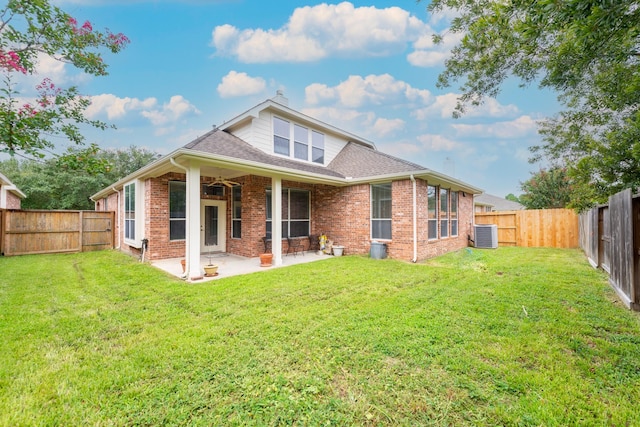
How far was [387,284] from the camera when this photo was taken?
19.0 ft

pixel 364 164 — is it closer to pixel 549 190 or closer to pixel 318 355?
pixel 318 355

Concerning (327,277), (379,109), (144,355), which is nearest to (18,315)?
(144,355)

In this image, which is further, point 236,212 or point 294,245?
point 294,245

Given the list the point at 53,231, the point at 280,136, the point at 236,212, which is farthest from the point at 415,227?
the point at 53,231

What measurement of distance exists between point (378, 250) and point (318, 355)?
21.4ft

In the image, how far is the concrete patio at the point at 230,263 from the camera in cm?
697

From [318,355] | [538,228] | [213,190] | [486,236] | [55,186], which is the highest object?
[55,186]

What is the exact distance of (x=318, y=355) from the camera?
2.90 meters

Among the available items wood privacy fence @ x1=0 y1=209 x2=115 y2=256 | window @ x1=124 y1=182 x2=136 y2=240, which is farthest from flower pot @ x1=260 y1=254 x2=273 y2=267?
wood privacy fence @ x1=0 y1=209 x2=115 y2=256

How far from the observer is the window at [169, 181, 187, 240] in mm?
8938

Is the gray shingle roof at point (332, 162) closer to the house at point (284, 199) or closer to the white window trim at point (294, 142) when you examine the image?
the house at point (284, 199)

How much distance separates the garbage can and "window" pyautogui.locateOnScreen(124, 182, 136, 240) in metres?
8.60

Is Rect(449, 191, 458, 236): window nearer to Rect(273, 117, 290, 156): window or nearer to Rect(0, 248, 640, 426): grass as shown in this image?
Rect(0, 248, 640, 426): grass

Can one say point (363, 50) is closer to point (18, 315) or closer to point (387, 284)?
point (387, 284)
